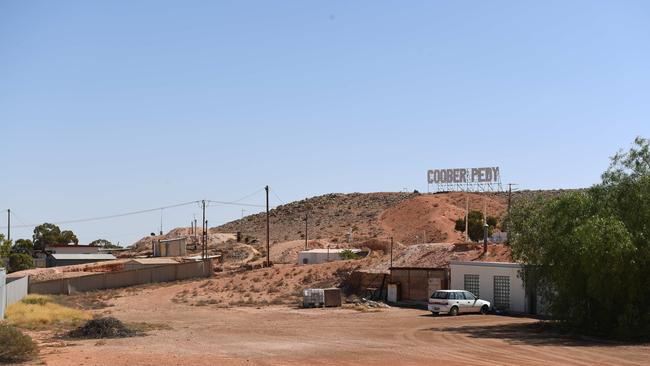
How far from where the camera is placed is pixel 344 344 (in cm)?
3250

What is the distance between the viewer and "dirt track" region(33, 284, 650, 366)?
27.4m

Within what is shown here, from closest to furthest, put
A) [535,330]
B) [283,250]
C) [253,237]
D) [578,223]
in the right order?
[578,223], [535,330], [283,250], [253,237]

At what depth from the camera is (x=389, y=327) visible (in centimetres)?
4075

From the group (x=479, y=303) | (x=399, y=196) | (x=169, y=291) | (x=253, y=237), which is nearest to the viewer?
(x=479, y=303)

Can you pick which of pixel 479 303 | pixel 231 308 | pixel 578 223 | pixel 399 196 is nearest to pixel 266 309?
pixel 231 308

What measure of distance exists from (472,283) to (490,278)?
5.83ft

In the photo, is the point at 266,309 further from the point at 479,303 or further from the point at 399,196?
the point at 399,196

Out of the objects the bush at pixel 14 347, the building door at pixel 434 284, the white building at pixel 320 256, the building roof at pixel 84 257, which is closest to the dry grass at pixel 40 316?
the bush at pixel 14 347

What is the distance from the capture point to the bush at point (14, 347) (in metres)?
26.8

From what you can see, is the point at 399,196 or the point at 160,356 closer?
the point at 160,356

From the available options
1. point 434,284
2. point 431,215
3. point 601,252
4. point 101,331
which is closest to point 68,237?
point 431,215

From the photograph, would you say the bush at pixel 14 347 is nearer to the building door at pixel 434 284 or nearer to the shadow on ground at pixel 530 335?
the shadow on ground at pixel 530 335

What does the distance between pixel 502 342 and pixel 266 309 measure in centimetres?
2621

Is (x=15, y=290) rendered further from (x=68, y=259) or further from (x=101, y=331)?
(x=68, y=259)
